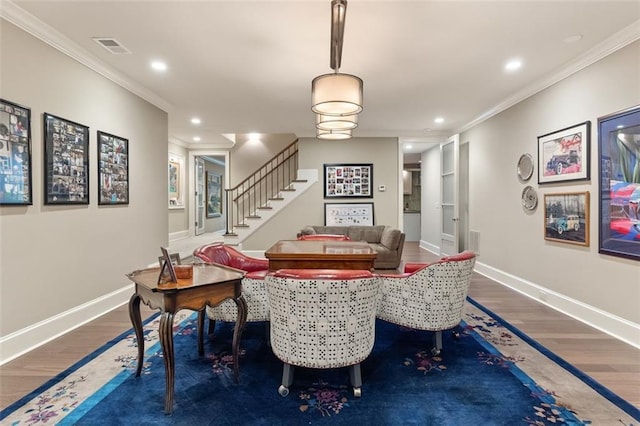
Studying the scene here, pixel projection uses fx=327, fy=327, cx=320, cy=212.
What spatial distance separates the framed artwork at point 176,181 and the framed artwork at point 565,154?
24.7 ft

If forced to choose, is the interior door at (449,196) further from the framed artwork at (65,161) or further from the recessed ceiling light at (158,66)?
the framed artwork at (65,161)

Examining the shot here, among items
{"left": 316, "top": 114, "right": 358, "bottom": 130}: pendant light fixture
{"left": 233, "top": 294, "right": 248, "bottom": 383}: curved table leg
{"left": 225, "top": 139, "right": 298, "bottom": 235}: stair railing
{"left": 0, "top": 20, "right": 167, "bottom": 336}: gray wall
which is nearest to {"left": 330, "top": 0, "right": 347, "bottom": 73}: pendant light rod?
{"left": 316, "top": 114, "right": 358, "bottom": 130}: pendant light fixture

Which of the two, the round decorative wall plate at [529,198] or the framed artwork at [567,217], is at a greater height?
the round decorative wall plate at [529,198]

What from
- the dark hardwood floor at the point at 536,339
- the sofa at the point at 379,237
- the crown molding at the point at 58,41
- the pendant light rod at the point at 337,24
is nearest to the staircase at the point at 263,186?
the sofa at the point at 379,237

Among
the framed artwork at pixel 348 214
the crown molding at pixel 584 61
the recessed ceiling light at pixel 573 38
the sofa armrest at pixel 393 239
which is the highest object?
the recessed ceiling light at pixel 573 38

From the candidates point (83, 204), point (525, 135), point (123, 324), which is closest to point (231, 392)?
point (123, 324)

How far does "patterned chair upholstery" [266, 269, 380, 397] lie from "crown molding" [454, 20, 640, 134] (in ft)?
10.5

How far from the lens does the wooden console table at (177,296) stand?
6.21 feet

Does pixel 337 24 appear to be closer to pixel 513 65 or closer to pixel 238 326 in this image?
pixel 238 326

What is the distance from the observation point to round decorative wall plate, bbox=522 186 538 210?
14.1 ft

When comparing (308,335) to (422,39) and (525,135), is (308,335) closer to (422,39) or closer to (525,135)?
(422,39)

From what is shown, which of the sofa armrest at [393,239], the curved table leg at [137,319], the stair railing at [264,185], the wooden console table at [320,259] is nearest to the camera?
the curved table leg at [137,319]

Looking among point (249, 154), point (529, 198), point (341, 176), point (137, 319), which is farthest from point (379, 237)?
point (137, 319)

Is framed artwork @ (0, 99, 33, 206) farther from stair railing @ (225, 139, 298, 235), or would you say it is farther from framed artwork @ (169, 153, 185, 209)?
stair railing @ (225, 139, 298, 235)
